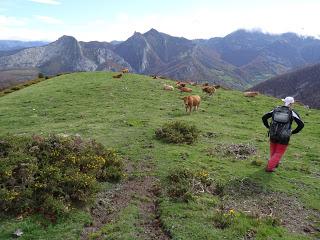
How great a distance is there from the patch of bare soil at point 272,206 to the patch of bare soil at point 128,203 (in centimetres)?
310

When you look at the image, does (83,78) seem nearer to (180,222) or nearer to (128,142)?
(128,142)

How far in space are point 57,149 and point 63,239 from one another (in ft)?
18.4

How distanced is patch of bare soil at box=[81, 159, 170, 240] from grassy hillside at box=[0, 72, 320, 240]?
0.04 m

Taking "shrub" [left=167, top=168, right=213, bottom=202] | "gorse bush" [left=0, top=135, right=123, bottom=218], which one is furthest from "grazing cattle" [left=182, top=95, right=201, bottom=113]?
"shrub" [left=167, top=168, right=213, bottom=202]

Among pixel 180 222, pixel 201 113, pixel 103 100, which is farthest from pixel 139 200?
pixel 103 100

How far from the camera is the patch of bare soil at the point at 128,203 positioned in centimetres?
1282

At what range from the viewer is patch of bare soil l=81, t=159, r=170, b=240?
12820 mm

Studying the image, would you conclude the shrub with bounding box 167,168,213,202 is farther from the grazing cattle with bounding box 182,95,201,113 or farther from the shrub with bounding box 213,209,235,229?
the grazing cattle with bounding box 182,95,201,113

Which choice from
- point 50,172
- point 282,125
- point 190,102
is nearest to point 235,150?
point 282,125

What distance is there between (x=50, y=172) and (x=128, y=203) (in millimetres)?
3310

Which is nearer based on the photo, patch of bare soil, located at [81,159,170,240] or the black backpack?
patch of bare soil, located at [81,159,170,240]

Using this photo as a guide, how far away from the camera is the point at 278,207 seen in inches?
594

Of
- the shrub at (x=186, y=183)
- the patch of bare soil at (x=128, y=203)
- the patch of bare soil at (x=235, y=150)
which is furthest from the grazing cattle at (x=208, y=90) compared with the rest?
the patch of bare soil at (x=128, y=203)

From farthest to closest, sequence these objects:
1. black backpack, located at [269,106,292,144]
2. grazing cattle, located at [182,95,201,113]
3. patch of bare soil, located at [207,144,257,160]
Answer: grazing cattle, located at [182,95,201,113] → patch of bare soil, located at [207,144,257,160] → black backpack, located at [269,106,292,144]
